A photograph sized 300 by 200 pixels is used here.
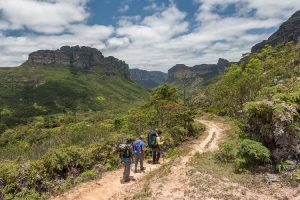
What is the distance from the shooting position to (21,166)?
14969 millimetres

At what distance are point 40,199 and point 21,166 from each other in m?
2.91

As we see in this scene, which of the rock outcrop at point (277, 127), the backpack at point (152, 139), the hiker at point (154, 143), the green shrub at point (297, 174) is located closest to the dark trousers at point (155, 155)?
the hiker at point (154, 143)

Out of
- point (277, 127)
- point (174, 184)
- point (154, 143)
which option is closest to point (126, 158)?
point (174, 184)

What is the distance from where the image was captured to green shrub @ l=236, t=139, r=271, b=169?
535 inches

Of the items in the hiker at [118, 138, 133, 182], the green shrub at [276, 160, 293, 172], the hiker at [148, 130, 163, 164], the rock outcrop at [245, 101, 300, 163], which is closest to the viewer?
the green shrub at [276, 160, 293, 172]

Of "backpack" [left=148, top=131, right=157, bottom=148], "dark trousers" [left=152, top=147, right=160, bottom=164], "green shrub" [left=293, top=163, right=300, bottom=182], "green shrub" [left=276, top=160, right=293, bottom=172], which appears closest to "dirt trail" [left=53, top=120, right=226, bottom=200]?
"dark trousers" [left=152, top=147, right=160, bottom=164]

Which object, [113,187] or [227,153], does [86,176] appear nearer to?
[113,187]

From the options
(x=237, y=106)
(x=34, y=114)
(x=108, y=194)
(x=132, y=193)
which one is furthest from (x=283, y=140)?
(x=34, y=114)

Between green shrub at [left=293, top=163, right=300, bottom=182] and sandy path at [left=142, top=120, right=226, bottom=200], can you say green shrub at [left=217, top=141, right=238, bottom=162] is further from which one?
green shrub at [left=293, top=163, right=300, bottom=182]

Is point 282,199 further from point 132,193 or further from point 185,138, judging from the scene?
point 185,138

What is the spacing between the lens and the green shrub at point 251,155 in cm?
1359

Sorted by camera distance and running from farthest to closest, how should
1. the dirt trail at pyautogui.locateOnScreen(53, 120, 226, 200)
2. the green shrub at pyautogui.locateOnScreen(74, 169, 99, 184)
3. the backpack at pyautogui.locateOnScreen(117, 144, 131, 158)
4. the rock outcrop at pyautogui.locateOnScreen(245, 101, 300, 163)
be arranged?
the green shrub at pyautogui.locateOnScreen(74, 169, 99, 184) < the backpack at pyautogui.locateOnScreen(117, 144, 131, 158) < the rock outcrop at pyautogui.locateOnScreen(245, 101, 300, 163) < the dirt trail at pyautogui.locateOnScreen(53, 120, 226, 200)

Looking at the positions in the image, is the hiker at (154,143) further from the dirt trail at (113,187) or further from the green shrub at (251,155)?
the green shrub at (251,155)

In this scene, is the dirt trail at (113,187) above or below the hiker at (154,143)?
below
